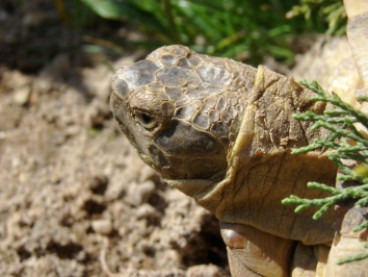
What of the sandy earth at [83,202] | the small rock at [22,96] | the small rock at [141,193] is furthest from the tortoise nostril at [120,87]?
the small rock at [22,96]

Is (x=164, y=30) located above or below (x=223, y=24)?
below

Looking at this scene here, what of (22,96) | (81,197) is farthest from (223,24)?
(81,197)

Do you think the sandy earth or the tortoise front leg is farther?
the sandy earth

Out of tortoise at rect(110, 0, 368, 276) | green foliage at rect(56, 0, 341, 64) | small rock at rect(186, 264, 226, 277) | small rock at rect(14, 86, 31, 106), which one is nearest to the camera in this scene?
tortoise at rect(110, 0, 368, 276)

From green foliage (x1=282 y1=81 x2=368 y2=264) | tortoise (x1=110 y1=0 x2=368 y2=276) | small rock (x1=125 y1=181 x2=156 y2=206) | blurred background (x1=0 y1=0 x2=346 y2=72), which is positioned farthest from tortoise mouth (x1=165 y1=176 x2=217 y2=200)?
blurred background (x1=0 y1=0 x2=346 y2=72)

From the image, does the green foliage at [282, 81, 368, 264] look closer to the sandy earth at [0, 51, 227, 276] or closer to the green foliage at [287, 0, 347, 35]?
the sandy earth at [0, 51, 227, 276]

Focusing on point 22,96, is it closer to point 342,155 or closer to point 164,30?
point 164,30

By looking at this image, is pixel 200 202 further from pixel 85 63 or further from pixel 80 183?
pixel 85 63
